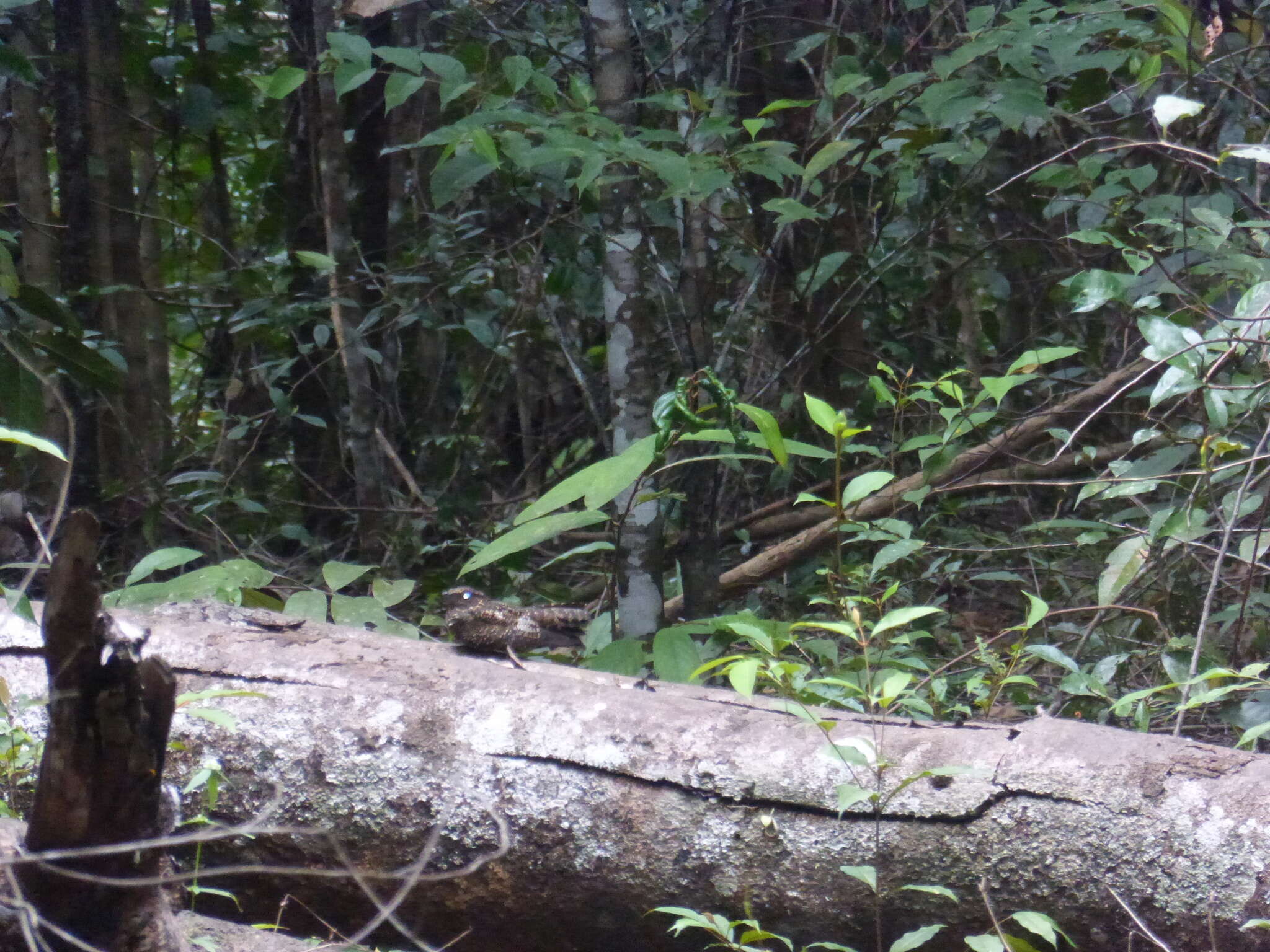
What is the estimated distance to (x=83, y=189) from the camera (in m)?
4.09

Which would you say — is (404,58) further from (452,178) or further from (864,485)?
(864,485)

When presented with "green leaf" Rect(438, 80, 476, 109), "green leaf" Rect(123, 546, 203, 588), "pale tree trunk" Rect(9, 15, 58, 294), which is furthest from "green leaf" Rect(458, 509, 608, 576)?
"pale tree trunk" Rect(9, 15, 58, 294)

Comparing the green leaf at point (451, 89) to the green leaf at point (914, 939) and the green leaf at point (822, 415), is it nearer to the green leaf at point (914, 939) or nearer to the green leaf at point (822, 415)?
the green leaf at point (822, 415)

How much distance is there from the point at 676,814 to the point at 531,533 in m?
0.58

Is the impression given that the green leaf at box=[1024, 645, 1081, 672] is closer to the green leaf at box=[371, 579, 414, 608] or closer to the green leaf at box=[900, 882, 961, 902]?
the green leaf at box=[900, 882, 961, 902]

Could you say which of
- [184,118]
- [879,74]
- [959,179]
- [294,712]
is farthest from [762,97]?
[294,712]

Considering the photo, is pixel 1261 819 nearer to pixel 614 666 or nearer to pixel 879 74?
pixel 614 666

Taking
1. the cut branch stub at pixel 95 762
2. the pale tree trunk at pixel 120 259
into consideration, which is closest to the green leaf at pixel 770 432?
the cut branch stub at pixel 95 762

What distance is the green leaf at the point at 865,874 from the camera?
57.0 inches

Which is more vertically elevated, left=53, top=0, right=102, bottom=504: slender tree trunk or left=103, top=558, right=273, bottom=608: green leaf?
left=53, top=0, right=102, bottom=504: slender tree trunk

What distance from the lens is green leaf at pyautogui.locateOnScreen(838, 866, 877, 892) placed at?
1447 mm

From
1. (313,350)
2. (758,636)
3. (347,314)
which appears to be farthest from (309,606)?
(313,350)

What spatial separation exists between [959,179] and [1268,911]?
3059 millimetres

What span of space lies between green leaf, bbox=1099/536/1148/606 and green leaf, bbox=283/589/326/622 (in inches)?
61.6
